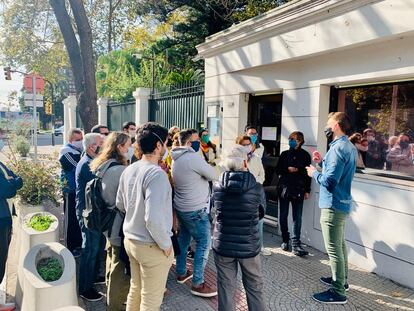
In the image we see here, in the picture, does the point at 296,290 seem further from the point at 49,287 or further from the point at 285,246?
the point at 49,287

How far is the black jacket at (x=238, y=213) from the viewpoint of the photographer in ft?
9.93

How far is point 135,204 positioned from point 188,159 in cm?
118

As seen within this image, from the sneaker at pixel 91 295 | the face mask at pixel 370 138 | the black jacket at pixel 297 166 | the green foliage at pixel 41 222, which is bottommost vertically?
the sneaker at pixel 91 295

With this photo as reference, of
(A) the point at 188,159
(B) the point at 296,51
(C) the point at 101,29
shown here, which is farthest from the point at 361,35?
(C) the point at 101,29

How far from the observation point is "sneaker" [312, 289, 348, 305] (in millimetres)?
3830

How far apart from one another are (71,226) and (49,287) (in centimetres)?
230

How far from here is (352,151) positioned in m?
3.69

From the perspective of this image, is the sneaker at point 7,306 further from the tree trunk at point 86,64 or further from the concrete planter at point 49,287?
the tree trunk at point 86,64

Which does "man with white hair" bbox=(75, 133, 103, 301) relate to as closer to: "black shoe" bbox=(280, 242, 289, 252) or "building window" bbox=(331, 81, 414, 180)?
"black shoe" bbox=(280, 242, 289, 252)

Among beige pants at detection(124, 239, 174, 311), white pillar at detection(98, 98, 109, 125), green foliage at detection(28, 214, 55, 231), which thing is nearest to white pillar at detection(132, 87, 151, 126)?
white pillar at detection(98, 98, 109, 125)

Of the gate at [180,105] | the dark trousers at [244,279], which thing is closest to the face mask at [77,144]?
the dark trousers at [244,279]

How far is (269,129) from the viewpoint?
669 centimetres

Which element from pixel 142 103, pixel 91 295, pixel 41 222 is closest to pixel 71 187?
pixel 41 222

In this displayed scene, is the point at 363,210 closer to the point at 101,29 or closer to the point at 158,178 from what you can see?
the point at 158,178
